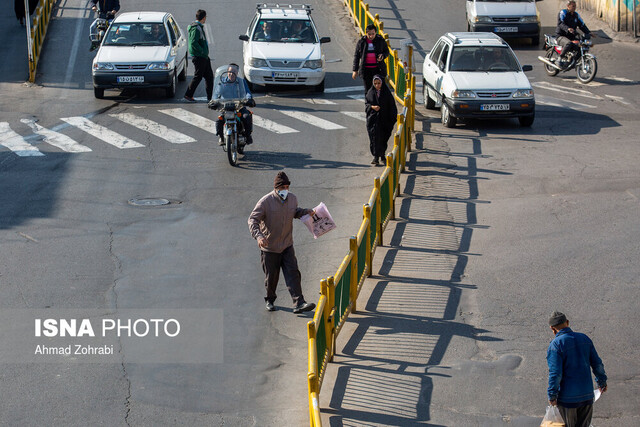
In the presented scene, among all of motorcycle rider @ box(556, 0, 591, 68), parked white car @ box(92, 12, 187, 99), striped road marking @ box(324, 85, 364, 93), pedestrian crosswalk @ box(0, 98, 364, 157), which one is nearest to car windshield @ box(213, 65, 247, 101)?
pedestrian crosswalk @ box(0, 98, 364, 157)

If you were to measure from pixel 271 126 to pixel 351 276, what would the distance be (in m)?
10.5

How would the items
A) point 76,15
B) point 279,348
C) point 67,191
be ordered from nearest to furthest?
point 279,348
point 67,191
point 76,15

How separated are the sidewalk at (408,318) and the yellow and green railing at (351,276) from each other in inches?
8.3

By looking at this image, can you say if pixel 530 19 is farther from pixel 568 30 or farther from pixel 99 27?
pixel 99 27

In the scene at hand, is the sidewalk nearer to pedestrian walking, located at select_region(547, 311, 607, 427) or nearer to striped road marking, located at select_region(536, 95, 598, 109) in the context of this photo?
pedestrian walking, located at select_region(547, 311, 607, 427)

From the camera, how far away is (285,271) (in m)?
11.5

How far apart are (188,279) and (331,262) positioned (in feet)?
6.66

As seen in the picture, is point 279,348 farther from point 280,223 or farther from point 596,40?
point 596,40

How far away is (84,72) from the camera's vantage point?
26812mm

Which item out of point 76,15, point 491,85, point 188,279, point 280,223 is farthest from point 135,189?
point 76,15

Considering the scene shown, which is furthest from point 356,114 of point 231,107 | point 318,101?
point 231,107

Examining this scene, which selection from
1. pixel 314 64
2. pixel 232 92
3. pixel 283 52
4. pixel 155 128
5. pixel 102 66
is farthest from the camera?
pixel 283 52

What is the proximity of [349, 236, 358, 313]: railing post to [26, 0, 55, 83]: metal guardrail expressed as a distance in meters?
16.8

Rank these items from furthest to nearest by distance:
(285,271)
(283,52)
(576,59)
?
(576,59), (283,52), (285,271)
